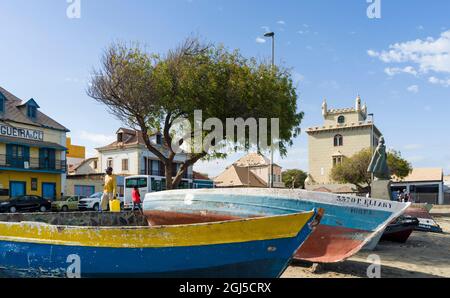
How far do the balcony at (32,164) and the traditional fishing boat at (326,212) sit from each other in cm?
2942

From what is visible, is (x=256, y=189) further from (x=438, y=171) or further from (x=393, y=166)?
(x=438, y=171)

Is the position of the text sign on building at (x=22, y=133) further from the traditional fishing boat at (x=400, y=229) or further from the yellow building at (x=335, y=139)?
the yellow building at (x=335, y=139)

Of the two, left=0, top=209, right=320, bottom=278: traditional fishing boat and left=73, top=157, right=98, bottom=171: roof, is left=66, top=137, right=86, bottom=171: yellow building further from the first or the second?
left=0, top=209, right=320, bottom=278: traditional fishing boat

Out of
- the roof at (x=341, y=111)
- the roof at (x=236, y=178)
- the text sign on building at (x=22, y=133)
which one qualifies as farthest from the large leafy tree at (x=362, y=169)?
the text sign on building at (x=22, y=133)

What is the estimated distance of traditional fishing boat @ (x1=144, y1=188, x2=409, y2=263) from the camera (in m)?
8.75

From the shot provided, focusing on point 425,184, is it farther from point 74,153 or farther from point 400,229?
point 400,229

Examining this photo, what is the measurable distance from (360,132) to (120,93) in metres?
48.8

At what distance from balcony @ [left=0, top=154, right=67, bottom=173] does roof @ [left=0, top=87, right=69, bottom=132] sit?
3150 mm

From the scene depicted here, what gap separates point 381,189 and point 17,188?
3052cm

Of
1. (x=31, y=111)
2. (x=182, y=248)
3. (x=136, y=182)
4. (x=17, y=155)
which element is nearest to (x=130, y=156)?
(x=31, y=111)

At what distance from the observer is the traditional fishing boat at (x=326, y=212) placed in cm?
875

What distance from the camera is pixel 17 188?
3531 centimetres
